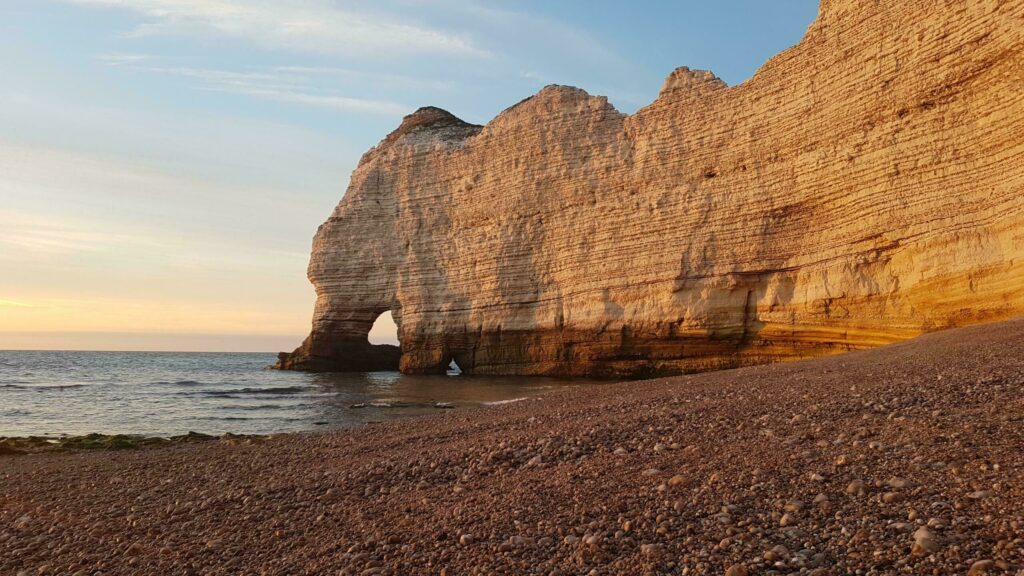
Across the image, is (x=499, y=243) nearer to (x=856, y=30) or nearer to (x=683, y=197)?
(x=683, y=197)

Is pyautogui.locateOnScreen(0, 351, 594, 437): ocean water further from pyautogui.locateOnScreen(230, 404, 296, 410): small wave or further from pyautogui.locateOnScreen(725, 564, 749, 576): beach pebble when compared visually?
pyautogui.locateOnScreen(725, 564, 749, 576): beach pebble

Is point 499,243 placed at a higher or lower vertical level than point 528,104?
lower

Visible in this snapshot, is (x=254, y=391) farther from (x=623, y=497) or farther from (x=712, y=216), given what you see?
(x=623, y=497)

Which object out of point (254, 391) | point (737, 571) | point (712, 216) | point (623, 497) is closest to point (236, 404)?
point (254, 391)

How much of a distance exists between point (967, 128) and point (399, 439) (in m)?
13.5

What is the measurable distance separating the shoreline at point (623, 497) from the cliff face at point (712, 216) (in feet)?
27.2

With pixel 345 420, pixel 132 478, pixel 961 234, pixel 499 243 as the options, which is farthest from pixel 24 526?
pixel 499 243

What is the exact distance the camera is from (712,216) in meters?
20.4

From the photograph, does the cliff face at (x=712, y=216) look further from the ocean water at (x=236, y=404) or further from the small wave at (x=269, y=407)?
the small wave at (x=269, y=407)

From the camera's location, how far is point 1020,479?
326 cm

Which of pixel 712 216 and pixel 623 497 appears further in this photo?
pixel 712 216

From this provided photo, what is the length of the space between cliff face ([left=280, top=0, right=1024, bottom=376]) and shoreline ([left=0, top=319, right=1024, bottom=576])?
8.30 metres

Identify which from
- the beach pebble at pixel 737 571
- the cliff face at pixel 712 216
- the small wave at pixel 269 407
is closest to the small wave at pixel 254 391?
the small wave at pixel 269 407

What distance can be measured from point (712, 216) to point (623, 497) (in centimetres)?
1755
